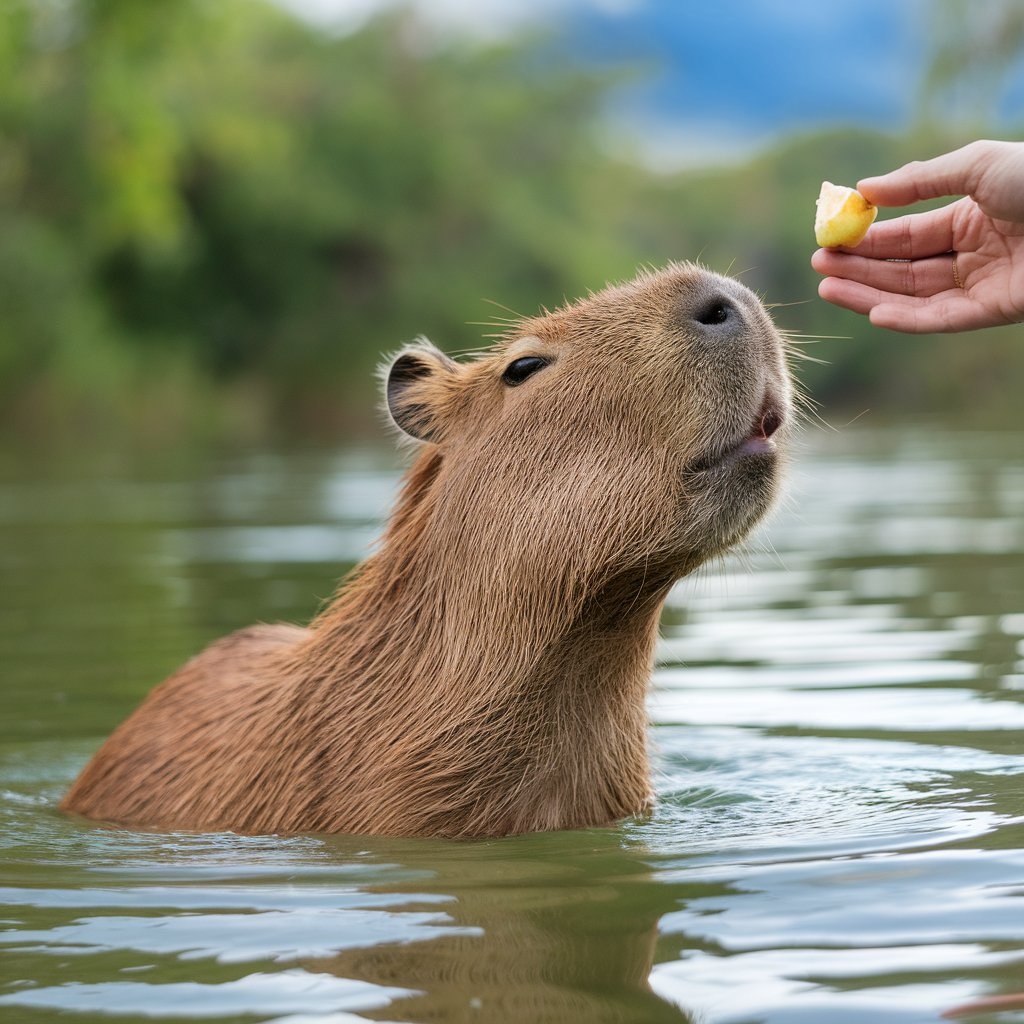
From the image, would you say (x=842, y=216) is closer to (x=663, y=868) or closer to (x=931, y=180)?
(x=931, y=180)

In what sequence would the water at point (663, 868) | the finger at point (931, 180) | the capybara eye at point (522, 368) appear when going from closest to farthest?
1. the water at point (663, 868)
2. the finger at point (931, 180)
3. the capybara eye at point (522, 368)

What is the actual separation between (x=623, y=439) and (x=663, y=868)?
37.8 inches

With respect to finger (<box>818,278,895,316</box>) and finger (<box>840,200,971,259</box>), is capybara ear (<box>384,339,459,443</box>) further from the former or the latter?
finger (<box>840,200,971,259</box>)

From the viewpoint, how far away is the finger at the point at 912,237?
14.6ft

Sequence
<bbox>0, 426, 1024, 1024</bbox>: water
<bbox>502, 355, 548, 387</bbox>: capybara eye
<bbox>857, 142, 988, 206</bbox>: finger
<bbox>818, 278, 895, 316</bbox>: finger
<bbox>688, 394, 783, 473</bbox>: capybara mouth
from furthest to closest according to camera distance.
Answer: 1. <bbox>818, 278, 895, 316</bbox>: finger
2. <bbox>502, 355, 548, 387</bbox>: capybara eye
3. <bbox>857, 142, 988, 206</bbox>: finger
4. <bbox>688, 394, 783, 473</bbox>: capybara mouth
5. <bbox>0, 426, 1024, 1024</bbox>: water

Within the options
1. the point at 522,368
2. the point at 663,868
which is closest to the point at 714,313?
the point at 522,368

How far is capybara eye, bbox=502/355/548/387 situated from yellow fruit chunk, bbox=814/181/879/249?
0.75m

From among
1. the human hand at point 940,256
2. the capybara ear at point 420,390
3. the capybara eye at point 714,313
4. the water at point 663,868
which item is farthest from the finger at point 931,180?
the capybara ear at point 420,390

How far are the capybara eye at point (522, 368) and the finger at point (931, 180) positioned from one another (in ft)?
2.93

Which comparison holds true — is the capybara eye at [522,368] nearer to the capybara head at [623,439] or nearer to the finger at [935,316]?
the capybara head at [623,439]

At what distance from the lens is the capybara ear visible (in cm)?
454

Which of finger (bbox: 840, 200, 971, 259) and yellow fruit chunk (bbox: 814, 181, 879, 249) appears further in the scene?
finger (bbox: 840, 200, 971, 259)

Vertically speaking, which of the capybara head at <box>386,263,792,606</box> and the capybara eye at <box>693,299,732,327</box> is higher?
the capybara eye at <box>693,299,732,327</box>

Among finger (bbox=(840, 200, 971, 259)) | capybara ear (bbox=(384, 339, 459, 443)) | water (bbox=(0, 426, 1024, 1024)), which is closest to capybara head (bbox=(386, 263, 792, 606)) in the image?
capybara ear (bbox=(384, 339, 459, 443))
